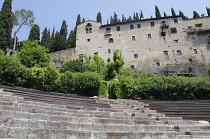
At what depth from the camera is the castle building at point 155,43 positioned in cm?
3334

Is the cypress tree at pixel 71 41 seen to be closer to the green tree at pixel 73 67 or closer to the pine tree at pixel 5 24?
the pine tree at pixel 5 24

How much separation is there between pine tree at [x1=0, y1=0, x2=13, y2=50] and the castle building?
14457mm

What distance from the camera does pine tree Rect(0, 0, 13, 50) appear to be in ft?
106

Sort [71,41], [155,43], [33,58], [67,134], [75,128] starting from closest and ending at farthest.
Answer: [67,134] → [75,128] → [33,58] → [155,43] → [71,41]

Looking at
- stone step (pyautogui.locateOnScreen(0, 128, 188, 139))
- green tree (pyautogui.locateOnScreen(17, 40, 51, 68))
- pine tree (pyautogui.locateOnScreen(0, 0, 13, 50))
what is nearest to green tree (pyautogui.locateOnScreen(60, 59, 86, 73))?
green tree (pyautogui.locateOnScreen(17, 40, 51, 68))

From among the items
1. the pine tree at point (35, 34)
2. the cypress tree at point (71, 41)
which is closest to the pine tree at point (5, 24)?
the pine tree at point (35, 34)

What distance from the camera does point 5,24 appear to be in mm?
33656

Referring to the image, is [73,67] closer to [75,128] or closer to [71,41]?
[75,128]

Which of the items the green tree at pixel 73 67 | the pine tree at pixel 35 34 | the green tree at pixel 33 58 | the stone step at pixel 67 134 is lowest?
the stone step at pixel 67 134

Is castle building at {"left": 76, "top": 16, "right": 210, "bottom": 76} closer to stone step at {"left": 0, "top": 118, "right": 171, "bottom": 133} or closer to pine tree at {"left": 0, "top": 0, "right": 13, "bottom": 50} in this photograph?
pine tree at {"left": 0, "top": 0, "right": 13, "bottom": 50}

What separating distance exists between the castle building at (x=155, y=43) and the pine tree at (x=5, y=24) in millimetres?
14457

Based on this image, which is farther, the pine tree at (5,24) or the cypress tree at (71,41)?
the cypress tree at (71,41)

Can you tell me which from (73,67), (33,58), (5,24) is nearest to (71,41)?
(5,24)

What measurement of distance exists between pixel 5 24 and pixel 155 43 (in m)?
31.8
